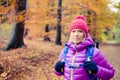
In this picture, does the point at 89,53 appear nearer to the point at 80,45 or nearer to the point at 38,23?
the point at 80,45

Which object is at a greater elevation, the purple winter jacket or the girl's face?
the girl's face

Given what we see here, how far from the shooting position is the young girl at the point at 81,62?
12.6 ft

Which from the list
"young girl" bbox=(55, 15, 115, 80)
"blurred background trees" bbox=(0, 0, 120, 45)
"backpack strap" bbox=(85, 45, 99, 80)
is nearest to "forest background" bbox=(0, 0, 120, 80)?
"blurred background trees" bbox=(0, 0, 120, 45)

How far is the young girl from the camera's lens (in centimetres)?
385

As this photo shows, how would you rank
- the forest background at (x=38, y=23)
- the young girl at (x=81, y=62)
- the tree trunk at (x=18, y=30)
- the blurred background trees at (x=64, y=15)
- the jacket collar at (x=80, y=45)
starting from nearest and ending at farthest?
1. the young girl at (x=81, y=62)
2. the jacket collar at (x=80, y=45)
3. the forest background at (x=38, y=23)
4. the tree trunk at (x=18, y=30)
5. the blurred background trees at (x=64, y=15)

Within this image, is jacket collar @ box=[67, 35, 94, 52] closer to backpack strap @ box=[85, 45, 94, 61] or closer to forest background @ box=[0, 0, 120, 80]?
backpack strap @ box=[85, 45, 94, 61]

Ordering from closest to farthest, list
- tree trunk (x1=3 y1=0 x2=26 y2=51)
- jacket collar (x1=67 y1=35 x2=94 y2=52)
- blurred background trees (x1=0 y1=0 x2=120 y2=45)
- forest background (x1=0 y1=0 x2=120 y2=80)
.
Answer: jacket collar (x1=67 y1=35 x2=94 y2=52)
forest background (x1=0 y1=0 x2=120 y2=80)
tree trunk (x1=3 y1=0 x2=26 y2=51)
blurred background trees (x1=0 y1=0 x2=120 y2=45)

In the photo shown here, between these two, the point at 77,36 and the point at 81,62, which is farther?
the point at 77,36

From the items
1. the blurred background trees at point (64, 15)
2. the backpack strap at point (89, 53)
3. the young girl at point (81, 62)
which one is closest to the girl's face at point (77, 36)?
the young girl at point (81, 62)

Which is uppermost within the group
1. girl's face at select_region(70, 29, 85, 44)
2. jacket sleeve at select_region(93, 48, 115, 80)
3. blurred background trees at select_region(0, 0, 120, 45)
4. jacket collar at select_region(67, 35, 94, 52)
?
girl's face at select_region(70, 29, 85, 44)

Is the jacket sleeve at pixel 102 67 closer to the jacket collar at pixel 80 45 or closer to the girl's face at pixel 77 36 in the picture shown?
the jacket collar at pixel 80 45

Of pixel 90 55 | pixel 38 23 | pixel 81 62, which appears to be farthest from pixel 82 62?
pixel 38 23

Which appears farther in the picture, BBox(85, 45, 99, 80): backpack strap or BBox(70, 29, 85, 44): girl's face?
BBox(70, 29, 85, 44): girl's face

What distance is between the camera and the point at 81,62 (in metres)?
3.93
